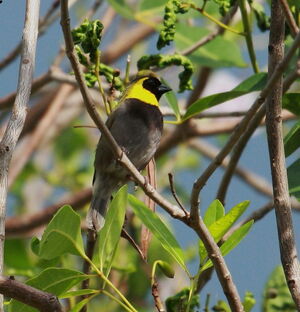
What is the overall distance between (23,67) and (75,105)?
3.23 metres

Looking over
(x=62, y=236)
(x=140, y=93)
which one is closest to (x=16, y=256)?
(x=140, y=93)

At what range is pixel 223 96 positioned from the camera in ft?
8.32

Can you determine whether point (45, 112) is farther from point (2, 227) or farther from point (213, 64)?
point (2, 227)

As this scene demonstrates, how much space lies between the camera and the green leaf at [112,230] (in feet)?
6.70

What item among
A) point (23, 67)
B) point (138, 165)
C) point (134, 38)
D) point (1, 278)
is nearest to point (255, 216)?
point (138, 165)

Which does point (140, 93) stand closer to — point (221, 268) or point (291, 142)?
point (291, 142)

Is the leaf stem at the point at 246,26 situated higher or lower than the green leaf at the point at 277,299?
higher

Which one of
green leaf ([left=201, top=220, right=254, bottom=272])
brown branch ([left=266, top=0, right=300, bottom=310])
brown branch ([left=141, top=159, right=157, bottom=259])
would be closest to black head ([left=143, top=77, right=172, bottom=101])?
brown branch ([left=141, top=159, right=157, bottom=259])

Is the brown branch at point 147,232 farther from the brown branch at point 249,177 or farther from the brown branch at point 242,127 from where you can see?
the brown branch at point 249,177

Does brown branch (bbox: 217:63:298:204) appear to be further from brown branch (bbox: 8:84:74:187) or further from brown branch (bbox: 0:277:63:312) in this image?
brown branch (bbox: 8:84:74:187)

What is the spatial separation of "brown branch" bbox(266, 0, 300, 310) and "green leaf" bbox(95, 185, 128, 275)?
38 centimetres

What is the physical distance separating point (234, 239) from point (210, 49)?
161 cm

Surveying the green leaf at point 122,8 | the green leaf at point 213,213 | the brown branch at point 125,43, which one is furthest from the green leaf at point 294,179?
the brown branch at point 125,43

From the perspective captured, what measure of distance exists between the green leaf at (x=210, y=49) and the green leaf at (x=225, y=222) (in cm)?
149
